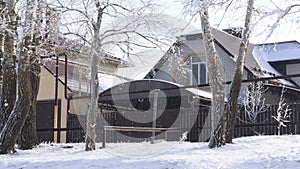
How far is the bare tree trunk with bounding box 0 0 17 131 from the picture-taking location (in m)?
10.9

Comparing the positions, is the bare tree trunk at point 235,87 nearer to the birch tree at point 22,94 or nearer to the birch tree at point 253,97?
the birch tree at point 22,94

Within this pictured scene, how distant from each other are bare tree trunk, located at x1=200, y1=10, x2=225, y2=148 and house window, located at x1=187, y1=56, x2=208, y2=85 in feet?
36.5

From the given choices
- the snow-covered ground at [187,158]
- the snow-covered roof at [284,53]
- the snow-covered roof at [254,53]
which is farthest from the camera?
the snow-covered roof at [284,53]

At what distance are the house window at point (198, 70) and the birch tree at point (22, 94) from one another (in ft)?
35.5

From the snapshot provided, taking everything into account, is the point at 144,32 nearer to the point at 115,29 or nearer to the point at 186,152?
the point at 115,29

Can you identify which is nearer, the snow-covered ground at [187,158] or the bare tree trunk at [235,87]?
the snow-covered ground at [187,158]

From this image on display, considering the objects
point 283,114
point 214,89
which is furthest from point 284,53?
point 214,89

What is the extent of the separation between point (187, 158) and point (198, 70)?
13092 mm

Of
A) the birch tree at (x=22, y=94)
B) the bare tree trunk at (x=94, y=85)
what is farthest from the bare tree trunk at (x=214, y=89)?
the birch tree at (x=22, y=94)

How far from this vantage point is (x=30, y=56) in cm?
1114

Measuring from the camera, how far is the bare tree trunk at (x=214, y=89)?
8.88 meters

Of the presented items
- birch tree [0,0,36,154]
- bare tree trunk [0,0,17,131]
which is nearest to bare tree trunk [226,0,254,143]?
birch tree [0,0,36,154]

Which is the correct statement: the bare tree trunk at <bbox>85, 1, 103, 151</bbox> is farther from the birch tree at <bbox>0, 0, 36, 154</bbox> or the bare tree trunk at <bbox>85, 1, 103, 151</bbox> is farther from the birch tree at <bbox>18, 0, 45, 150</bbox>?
the birch tree at <bbox>0, 0, 36, 154</bbox>

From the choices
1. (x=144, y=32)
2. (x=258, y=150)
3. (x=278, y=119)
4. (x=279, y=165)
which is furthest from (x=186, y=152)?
(x=278, y=119)
